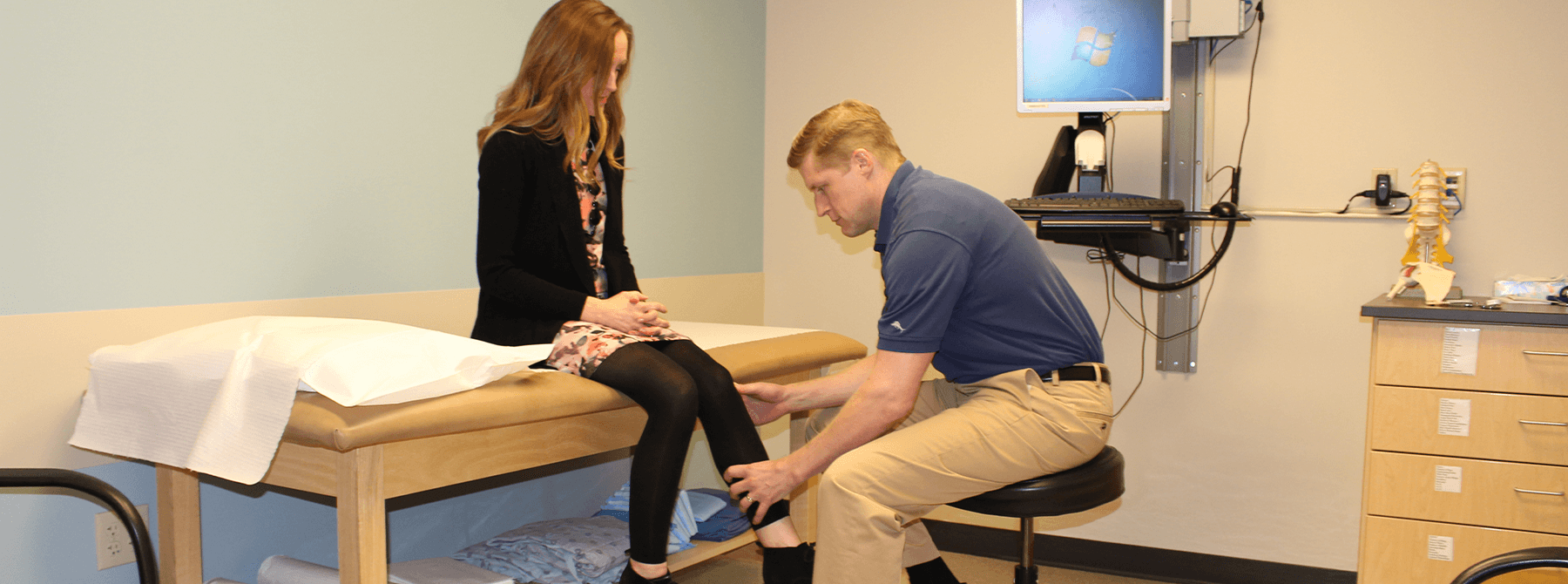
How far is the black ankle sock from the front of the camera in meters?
1.88

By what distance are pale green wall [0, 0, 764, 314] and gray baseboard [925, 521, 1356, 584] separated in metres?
1.69

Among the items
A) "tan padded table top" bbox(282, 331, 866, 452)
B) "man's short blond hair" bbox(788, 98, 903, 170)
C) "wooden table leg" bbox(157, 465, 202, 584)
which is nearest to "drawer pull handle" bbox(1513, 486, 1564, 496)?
"man's short blond hair" bbox(788, 98, 903, 170)

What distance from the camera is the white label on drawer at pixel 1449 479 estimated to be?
2123 millimetres

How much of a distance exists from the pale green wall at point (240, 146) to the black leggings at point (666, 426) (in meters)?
0.66

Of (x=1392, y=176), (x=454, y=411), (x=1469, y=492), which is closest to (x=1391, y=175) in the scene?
(x=1392, y=176)

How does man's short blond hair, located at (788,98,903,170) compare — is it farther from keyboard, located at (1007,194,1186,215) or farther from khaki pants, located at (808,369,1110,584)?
keyboard, located at (1007,194,1186,215)

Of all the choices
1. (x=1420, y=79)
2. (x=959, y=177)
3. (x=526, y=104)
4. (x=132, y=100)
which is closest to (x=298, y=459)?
(x=132, y=100)

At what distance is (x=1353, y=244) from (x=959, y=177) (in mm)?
1053

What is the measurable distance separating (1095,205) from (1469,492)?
3.19ft

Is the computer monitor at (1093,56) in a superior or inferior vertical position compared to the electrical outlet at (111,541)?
superior

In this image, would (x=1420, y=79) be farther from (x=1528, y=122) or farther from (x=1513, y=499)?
(x=1513, y=499)

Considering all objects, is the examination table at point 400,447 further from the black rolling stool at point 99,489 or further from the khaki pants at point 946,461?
the khaki pants at point 946,461

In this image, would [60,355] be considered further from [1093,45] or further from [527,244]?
[1093,45]

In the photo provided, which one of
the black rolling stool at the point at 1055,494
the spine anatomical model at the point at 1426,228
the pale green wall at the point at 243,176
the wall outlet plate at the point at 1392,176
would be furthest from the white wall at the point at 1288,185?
the black rolling stool at the point at 1055,494
